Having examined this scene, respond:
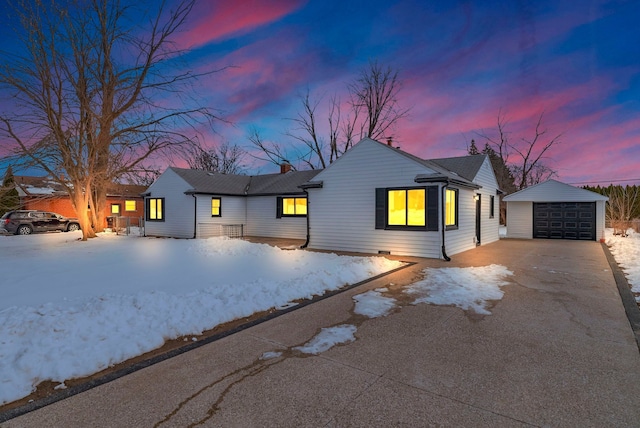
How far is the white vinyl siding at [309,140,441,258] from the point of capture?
11148 millimetres

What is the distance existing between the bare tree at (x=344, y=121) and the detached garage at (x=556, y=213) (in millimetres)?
12188

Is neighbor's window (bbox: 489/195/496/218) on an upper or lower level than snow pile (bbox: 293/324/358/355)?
upper

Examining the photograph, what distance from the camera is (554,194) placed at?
57.8 feet

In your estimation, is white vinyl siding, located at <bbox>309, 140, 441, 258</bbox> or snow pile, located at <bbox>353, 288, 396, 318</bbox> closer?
snow pile, located at <bbox>353, 288, 396, 318</bbox>

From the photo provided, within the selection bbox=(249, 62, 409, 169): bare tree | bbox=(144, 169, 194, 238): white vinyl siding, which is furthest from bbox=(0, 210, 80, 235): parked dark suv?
bbox=(249, 62, 409, 169): bare tree

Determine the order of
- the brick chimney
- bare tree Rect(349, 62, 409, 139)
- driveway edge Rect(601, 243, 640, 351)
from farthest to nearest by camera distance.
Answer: bare tree Rect(349, 62, 409, 139), the brick chimney, driveway edge Rect(601, 243, 640, 351)

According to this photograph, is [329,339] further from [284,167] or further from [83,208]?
[284,167]

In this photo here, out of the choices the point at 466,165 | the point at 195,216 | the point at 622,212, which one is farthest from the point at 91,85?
the point at 622,212

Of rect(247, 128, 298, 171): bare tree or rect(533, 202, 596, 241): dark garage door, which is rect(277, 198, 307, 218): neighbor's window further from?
rect(533, 202, 596, 241): dark garage door

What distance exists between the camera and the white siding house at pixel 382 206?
35.1 ft

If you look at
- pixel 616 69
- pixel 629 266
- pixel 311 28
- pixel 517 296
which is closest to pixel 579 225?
pixel 616 69

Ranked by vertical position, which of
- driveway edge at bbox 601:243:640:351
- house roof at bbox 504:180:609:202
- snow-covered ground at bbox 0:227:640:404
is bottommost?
driveway edge at bbox 601:243:640:351

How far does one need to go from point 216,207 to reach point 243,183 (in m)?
3.25

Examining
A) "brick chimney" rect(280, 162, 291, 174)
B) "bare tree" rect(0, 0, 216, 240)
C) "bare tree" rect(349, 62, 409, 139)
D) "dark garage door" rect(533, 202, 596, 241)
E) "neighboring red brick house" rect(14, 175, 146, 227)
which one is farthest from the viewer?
"neighboring red brick house" rect(14, 175, 146, 227)
